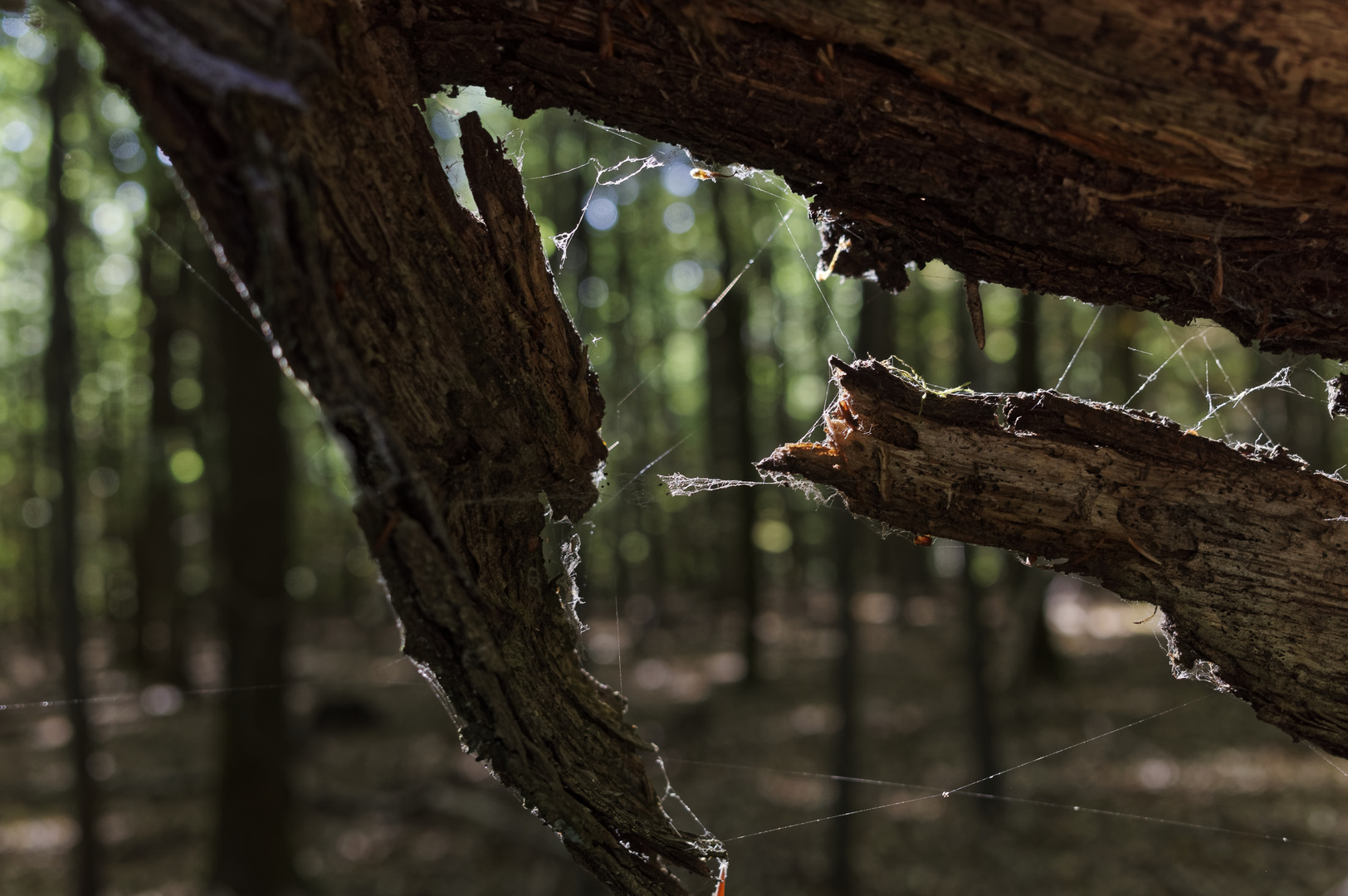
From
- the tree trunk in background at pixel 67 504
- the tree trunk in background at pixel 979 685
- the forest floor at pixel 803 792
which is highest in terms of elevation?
the tree trunk in background at pixel 67 504

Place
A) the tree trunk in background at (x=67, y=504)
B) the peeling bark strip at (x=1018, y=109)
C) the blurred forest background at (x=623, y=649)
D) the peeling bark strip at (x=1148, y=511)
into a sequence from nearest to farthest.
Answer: the peeling bark strip at (x=1018, y=109) → the peeling bark strip at (x=1148, y=511) → the tree trunk in background at (x=67, y=504) → the blurred forest background at (x=623, y=649)

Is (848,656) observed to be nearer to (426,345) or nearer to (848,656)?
(848,656)

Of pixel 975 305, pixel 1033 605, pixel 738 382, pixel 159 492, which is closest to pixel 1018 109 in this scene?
pixel 975 305

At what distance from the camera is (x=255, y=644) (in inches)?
239

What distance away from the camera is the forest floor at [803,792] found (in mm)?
6590

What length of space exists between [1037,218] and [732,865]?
22.8 ft

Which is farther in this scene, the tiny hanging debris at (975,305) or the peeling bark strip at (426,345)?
the tiny hanging debris at (975,305)

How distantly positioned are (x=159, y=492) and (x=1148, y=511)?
16.8m

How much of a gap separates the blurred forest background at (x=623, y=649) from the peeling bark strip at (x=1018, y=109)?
36cm

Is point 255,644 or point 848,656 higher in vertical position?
point 255,644

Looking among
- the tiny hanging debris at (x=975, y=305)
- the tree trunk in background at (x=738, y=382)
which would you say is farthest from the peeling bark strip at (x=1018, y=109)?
the tree trunk in background at (x=738, y=382)

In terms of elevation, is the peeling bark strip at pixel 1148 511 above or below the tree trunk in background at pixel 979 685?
above

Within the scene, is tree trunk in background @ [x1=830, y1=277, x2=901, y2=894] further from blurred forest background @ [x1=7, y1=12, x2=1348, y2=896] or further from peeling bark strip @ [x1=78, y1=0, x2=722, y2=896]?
peeling bark strip @ [x1=78, y1=0, x2=722, y2=896]

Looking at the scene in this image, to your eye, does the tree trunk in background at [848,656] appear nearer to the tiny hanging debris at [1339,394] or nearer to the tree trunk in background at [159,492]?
the tiny hanging debris at [1339,394]
